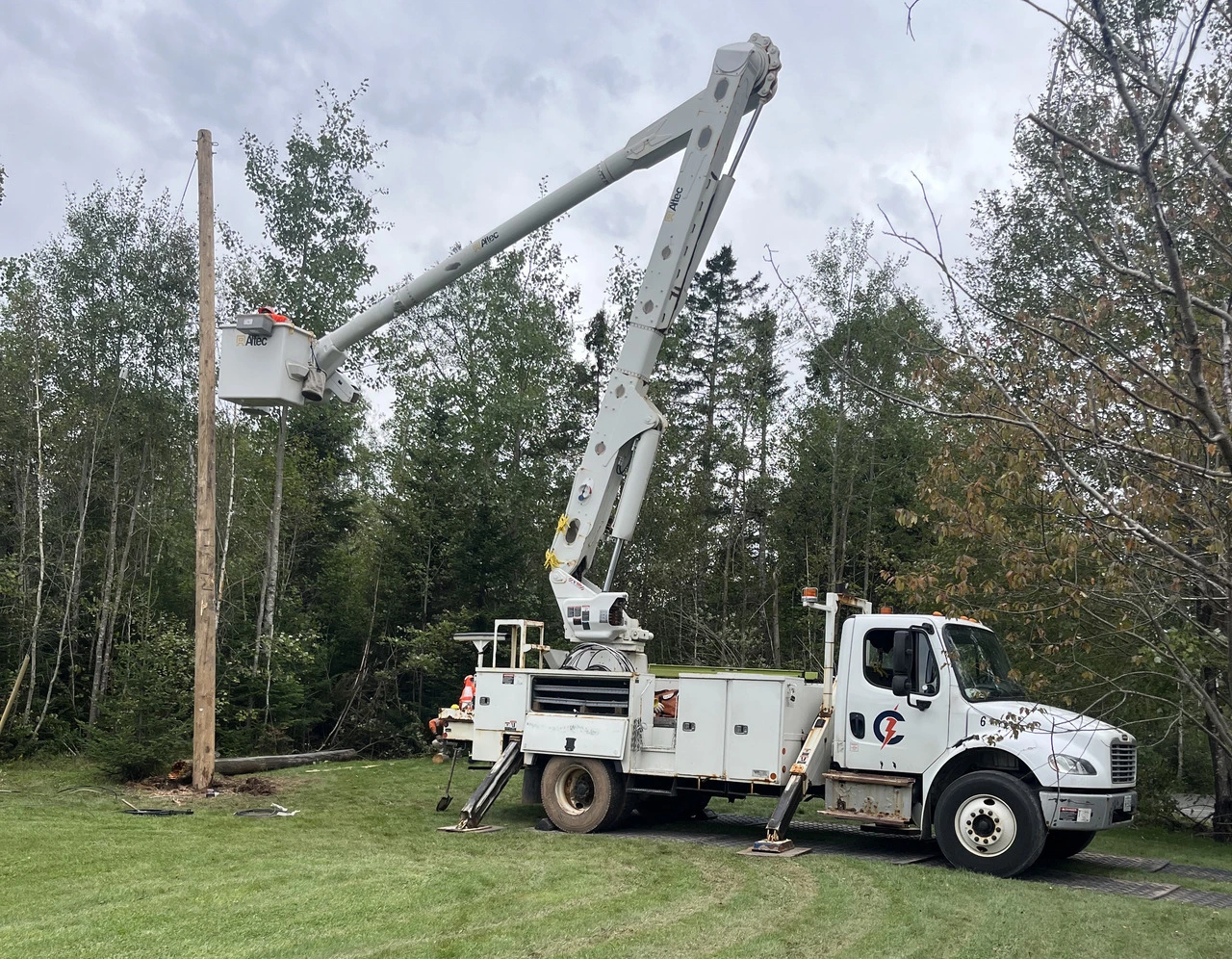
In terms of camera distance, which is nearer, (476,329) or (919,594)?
(919,594)

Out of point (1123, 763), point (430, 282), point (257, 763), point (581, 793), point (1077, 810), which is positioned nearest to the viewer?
point (1077, 810)

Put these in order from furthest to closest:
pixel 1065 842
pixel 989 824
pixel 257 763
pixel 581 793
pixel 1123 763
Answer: pixel 257 763
pixel 581 793
pixel 1065 842
pixel 1123 763
pixel 989 824

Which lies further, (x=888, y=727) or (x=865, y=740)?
(x=865, y=740)

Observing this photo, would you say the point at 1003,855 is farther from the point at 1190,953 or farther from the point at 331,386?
the point at 331,386

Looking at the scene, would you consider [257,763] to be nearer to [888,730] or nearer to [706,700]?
[706,700]

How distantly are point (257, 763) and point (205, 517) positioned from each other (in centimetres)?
481

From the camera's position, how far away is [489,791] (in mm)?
11430

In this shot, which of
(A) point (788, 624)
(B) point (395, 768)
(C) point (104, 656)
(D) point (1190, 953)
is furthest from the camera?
(A) point (788, 624)

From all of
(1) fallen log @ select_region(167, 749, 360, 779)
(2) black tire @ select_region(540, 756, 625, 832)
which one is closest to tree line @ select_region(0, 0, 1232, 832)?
(1) fallen log @ select_region(167, 749, 360, 779)

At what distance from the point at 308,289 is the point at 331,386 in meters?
10.9

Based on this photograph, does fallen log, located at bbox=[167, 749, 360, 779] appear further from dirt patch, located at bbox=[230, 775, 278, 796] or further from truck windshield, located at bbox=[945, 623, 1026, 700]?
truck windshield, located at bbox=[945, 623, 1026, 700]

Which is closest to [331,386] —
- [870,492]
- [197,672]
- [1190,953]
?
[197,672]

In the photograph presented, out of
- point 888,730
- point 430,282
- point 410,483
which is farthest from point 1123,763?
point 410,483

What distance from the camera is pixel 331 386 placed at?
13469mm
